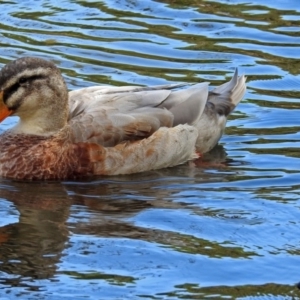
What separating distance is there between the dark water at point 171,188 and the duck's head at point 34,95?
641 millimetres

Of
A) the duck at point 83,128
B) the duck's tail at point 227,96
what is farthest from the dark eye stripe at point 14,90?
the duck's tail at point 227,96

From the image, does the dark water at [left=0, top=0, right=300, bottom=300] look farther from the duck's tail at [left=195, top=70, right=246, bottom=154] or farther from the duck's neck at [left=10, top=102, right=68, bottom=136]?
the duck's neck at [left=10, top=102, right=68, bottom=136]

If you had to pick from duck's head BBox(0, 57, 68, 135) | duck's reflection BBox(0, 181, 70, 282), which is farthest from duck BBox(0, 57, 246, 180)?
duck's reflection BBox(0, 181, 70, 282)

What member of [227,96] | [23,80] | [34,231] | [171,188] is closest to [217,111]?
[227,96]

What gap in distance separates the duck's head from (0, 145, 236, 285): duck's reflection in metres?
0.63

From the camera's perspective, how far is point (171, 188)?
34.3ft

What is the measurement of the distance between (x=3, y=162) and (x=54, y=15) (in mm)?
5184

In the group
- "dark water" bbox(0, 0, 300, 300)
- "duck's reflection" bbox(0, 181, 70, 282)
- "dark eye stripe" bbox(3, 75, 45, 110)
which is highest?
"dark eye stripe" bbox(3, 75, 45, 110)

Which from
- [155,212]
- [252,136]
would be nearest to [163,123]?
[252,136]

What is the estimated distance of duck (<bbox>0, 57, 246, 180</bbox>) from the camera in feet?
35.3

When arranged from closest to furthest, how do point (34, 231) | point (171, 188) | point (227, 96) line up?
point (34, 231)
point (171, 188)
point (227, 96)

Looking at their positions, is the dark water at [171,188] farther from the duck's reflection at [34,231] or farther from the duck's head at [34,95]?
the duck's head at [34,95]

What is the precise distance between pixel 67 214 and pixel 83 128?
127cm

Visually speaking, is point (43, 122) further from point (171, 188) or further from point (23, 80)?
point (171, 188)
